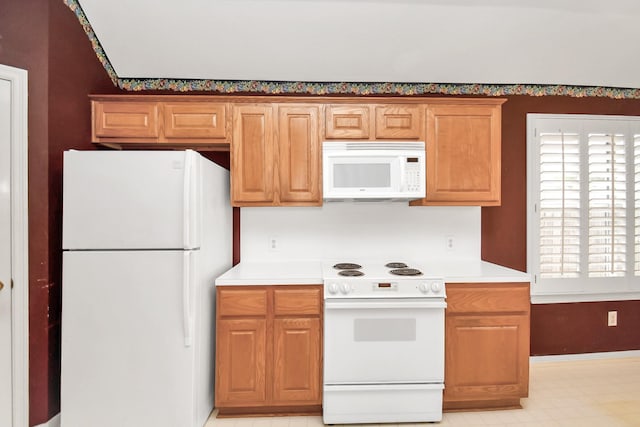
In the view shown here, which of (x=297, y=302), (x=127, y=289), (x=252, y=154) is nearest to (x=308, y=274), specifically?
(x=297, y=302)

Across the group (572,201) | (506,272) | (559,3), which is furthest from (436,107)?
(572,201)

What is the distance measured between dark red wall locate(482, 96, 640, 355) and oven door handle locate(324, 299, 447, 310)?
1.11 m

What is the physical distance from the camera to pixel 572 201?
9.46 feet

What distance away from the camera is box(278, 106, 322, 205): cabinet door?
2.50m

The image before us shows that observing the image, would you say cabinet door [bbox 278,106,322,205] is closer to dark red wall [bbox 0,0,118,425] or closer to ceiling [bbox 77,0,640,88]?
ceiling [bbox 77,0,640,88]

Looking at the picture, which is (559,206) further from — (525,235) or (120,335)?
(120,335)

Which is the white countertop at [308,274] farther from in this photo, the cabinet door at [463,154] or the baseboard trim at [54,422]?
the baseboard trim at [54,422]

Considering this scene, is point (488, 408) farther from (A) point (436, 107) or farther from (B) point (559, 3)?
(B) point (559, 3)

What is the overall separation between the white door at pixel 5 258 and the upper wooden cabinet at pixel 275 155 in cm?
125

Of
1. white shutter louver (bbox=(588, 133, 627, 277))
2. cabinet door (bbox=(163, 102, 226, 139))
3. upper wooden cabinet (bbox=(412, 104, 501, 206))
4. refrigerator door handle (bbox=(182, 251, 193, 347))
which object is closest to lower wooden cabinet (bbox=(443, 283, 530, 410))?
upper wooden cabinet (bbox=(412, 104, 501, 206))

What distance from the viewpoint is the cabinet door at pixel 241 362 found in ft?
7.04

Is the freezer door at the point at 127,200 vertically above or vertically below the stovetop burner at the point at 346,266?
above

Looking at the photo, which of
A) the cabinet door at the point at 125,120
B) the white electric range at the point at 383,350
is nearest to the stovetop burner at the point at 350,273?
the white electric range at the point at 383,350

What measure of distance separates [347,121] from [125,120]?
161cm
